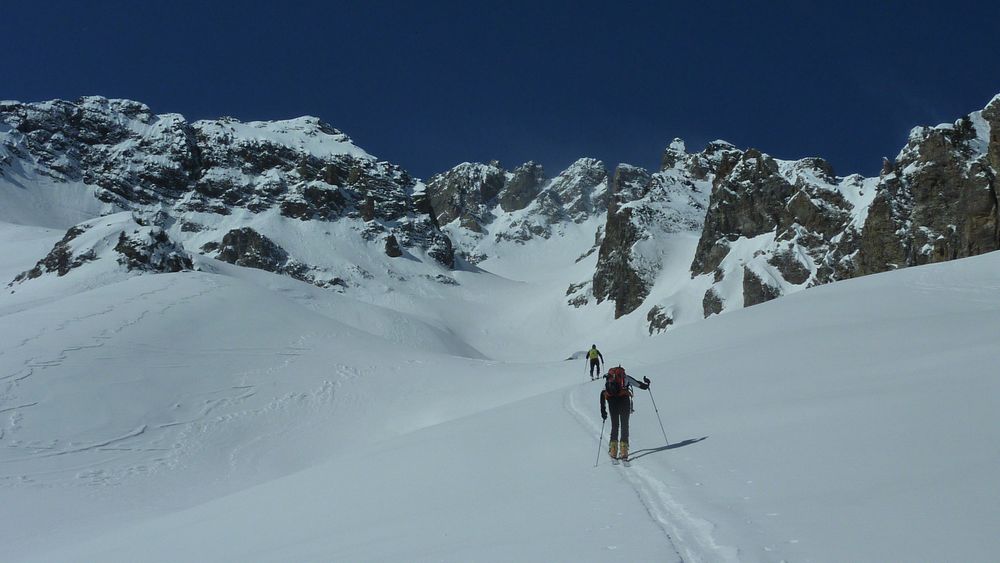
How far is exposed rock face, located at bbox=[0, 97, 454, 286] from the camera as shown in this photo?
120m

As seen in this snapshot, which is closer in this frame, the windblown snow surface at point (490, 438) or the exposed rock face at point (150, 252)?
the windblown snow surface at point (490, 438)

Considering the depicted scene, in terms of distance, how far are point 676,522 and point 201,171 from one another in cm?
14225

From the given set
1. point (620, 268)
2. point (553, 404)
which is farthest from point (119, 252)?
point (553, 404)

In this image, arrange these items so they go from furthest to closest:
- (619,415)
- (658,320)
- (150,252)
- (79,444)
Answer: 1. (658,320)
2. (150,252)
3. (79,444)
4. (619,415)

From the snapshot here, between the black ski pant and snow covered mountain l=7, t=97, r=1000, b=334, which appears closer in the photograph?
the black ski pant

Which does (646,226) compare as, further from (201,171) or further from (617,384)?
(201,171)

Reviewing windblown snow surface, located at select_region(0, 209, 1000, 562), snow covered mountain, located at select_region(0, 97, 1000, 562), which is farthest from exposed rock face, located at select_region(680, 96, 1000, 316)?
windblown snow surface, located at select_region(0, 209, 1000, 562)

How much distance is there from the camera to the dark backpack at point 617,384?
10.3 metres

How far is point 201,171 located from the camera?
132m

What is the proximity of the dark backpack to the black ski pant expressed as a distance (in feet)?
0.27

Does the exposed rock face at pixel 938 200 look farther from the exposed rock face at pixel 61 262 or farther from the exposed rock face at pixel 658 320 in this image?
the exposed rock face at pixel 61 262

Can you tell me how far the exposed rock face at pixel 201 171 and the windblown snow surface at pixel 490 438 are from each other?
3053 inches

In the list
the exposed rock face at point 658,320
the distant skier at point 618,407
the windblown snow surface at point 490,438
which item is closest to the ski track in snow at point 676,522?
the windblown snow surface at point 490,438

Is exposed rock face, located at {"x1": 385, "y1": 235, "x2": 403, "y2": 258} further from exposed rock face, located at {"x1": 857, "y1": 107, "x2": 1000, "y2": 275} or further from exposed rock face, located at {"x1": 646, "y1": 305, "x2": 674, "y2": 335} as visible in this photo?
exposed rock face, located at {"x1": 857, "y1": 107, "x2": 1000, "y2": 275}
